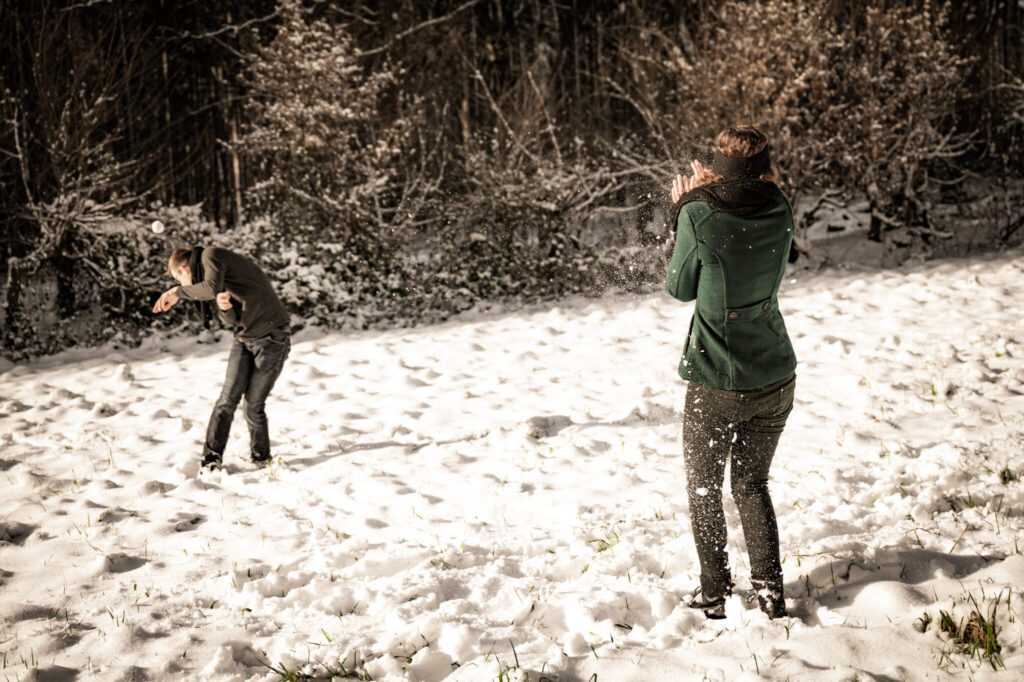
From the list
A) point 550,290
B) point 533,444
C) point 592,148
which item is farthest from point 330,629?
point 592,148

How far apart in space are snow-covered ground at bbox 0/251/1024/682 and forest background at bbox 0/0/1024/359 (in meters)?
3.27

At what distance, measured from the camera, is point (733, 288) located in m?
2.73

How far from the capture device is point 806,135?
11516 mm

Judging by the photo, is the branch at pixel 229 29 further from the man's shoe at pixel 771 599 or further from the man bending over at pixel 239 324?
the man's shoe at pixel 771 599

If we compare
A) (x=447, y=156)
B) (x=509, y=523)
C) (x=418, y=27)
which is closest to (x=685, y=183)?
(x=509, y=523)

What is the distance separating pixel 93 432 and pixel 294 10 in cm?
999

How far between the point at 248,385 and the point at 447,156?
7.78m

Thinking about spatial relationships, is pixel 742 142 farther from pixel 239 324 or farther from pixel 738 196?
pixel 239 324

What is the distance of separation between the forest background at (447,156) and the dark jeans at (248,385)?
17.1 feet

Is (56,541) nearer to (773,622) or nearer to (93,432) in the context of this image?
(93,432)

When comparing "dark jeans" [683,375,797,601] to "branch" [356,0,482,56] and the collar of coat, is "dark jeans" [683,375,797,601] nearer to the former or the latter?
the collar of coat

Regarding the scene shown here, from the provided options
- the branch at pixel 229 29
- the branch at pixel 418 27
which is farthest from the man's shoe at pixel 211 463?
the branch at pixel 229 29

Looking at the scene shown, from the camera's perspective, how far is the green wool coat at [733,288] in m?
2.70

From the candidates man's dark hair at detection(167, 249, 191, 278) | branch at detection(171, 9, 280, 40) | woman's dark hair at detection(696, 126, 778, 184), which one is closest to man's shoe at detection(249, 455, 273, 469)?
man's dark hair at detection(167, 249, 191, 278)
